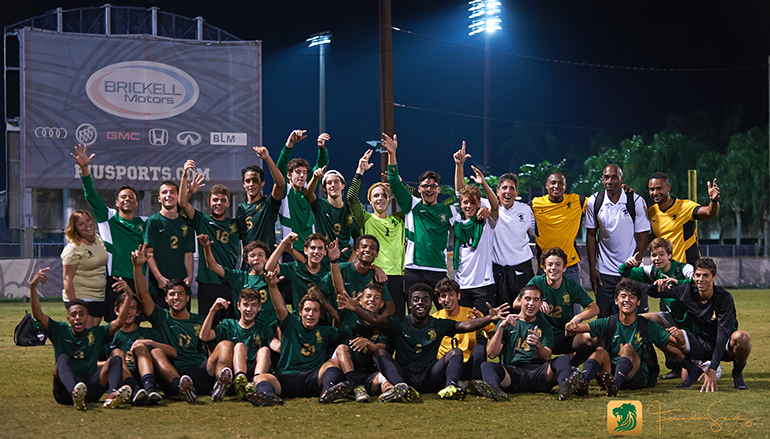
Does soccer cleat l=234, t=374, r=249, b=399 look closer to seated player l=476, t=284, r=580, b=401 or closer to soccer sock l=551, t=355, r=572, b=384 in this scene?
seated player l=476, t=284, r=580, b=401

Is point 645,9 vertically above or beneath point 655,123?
above

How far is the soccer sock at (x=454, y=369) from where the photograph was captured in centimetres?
679

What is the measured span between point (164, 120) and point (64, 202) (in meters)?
4.92

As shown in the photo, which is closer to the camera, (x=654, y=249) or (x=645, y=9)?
(x=654, y=249)

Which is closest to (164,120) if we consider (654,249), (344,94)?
(654,249)

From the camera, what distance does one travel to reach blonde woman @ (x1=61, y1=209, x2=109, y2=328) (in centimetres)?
779

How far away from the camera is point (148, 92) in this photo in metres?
29.3

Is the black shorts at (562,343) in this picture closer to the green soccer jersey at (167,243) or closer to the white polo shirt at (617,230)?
the white polo shirt at (617,230)

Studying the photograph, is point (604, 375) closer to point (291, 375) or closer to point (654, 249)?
point (654, 249)

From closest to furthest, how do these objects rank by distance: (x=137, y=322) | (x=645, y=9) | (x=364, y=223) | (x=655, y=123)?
1. (x=137, y=322)
2. (x=364, y=223)
3. (x=645, y=9)
4. (x=655, y=123)

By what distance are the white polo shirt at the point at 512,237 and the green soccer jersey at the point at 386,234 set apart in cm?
106

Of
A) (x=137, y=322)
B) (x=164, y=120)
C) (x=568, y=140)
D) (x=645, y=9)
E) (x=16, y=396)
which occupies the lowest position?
(x=16, y=396)

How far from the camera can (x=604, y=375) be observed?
678 cm

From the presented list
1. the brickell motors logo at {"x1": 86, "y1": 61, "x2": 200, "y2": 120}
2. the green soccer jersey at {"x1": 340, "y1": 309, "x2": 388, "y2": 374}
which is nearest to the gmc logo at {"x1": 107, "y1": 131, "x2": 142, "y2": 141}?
the brickell motors logo at {"x1": 86, "y1": 61, "x2": 200, "y2": 120}
